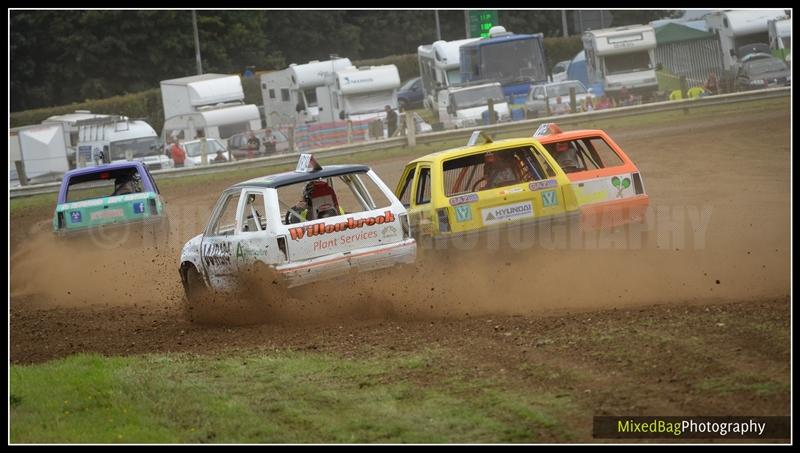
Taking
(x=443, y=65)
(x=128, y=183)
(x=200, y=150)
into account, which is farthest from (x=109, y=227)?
(x=443, y=65)

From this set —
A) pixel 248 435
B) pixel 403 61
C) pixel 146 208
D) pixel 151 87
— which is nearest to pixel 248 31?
pixel 151 87

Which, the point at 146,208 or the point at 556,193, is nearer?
the point at 556,193

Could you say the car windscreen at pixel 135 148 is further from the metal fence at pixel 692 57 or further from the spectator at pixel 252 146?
the metal fence at pixel 692 57

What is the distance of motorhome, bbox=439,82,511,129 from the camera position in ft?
111

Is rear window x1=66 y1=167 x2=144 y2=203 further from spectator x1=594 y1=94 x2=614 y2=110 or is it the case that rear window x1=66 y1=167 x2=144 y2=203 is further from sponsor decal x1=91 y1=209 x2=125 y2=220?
spectator x1=594 y1=94 x2=614 y2=110

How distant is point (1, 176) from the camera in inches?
532

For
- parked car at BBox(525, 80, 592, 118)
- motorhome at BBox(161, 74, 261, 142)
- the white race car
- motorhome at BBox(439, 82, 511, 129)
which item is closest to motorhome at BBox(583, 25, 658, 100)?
parked car at BBox(525, 80, 592, 118)

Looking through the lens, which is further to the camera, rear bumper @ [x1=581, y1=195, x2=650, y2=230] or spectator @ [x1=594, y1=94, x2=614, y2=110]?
spectator @ [x1=594, y1=94, x2=614, y2=110]

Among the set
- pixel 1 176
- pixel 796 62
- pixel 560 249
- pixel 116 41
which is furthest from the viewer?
pixel 116 41

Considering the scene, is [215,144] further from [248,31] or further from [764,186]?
[248,31]

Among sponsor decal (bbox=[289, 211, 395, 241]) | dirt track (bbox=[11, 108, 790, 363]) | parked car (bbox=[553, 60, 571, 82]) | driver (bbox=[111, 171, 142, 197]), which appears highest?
parked car (bbox=[553, 60, 571, 82])

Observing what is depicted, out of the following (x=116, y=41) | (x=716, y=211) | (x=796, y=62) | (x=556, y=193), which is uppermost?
(x=116, y=41)

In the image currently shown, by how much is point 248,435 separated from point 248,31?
51.3 metres

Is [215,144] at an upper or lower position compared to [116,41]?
lower
